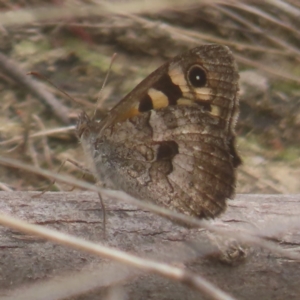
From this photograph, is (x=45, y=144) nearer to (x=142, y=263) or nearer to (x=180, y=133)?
(x=180, y=133)

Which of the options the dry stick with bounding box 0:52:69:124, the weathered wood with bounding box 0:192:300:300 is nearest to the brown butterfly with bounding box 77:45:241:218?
the weathered wood with bounding box 0:192:300:300

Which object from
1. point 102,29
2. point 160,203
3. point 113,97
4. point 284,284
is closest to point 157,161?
point 160,203

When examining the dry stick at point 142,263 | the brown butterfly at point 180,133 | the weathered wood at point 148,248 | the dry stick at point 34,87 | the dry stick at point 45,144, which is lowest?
the dry stick at point 45,144

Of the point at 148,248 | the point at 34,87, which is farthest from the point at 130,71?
the point at 148,248

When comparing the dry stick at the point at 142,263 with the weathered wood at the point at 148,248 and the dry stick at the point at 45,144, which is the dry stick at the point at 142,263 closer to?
the weathered wood at the point at 148,248

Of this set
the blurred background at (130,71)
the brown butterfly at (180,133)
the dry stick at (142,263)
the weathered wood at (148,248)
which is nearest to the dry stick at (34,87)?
the blurred background at (130,71)

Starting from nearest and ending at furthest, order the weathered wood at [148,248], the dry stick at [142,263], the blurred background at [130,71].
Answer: the dry stick at [142,263]
the weathered wood at [148,248]
the blurred background at [130,71]

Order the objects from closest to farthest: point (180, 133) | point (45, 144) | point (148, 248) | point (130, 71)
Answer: point (148, 248), point (180, 133), point (45, 144), point (130, 71)
